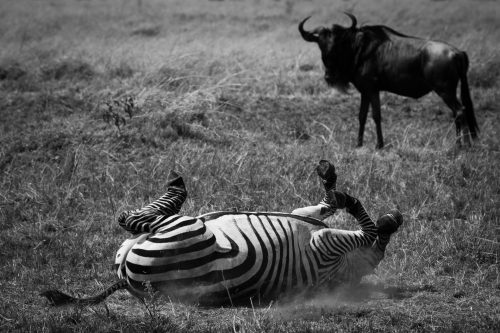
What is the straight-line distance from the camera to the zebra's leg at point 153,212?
12.8 feet

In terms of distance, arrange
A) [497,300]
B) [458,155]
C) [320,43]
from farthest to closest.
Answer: [320,43] → [458,155] → [497,300]

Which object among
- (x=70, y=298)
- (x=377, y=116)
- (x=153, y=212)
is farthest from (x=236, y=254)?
(x=377, y=116)

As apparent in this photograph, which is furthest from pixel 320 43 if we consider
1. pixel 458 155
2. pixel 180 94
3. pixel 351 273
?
pixel 351 273

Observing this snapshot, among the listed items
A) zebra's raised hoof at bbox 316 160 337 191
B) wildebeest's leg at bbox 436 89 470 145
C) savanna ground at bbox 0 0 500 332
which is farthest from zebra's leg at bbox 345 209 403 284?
wildebeest's leg at bbox 436 89 470 145

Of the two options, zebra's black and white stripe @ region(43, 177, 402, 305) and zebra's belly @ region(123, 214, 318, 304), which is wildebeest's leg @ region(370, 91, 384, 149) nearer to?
zebra's black and white stripe @ region(43, 177, 402, 305)

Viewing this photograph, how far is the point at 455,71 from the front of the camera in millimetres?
8102

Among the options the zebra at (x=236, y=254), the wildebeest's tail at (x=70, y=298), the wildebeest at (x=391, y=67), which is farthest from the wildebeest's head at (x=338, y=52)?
the wildebeest's tail at (x=70, y=298)

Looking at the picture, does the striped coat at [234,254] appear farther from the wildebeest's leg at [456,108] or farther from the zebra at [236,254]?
the wildebeest's leg at [456,108]

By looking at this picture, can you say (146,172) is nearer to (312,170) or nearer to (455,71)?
(312,170)

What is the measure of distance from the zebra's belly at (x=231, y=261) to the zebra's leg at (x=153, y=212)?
0.22m

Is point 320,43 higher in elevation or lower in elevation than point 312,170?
higher

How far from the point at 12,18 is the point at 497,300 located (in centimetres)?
1644

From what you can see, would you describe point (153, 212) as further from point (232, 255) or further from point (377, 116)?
point (377, 116)

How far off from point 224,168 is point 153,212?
2.69 meters
